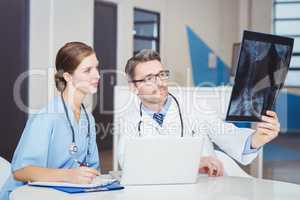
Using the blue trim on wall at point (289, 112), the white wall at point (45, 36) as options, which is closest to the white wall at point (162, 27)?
the white wall at point (45, 36)

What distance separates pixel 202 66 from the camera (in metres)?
8.77

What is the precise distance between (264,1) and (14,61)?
5498 mm

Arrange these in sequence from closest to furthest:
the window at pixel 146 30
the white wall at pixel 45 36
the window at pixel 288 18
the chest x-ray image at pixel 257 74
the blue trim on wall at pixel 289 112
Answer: the chest x-ray image at pixel 257 74, the white wall at pixel 45 36, the window at pixel 146 30, the blue trim on wall at pixel 289 112, the window at pixel 288 18

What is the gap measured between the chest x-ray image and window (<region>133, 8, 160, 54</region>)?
642cm

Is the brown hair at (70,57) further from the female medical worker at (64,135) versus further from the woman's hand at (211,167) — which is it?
the woman's hand at (211,167)

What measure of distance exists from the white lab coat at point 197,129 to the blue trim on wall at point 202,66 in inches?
254

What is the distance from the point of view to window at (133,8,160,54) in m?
7.79

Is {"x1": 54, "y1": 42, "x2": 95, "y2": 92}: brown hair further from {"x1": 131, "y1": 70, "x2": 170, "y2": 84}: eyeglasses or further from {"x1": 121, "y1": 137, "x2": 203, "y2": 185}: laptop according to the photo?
{"x1": 121, "y1": 137, "x2": 203, "y2": 185}: laptop

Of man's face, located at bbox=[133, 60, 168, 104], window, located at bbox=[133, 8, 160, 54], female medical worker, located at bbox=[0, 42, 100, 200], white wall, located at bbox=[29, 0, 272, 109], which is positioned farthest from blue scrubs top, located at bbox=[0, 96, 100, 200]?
window, located at bbox=[133, 8, 160, 54]

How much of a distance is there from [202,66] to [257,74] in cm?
744

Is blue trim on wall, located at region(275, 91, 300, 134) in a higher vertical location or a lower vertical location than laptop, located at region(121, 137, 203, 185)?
lower

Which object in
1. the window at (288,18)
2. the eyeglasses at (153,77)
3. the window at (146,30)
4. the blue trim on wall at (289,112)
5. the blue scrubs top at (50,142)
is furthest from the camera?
the window at (288,18)

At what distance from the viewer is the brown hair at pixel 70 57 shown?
172cm

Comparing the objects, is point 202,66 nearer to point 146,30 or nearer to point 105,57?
point 146,30
